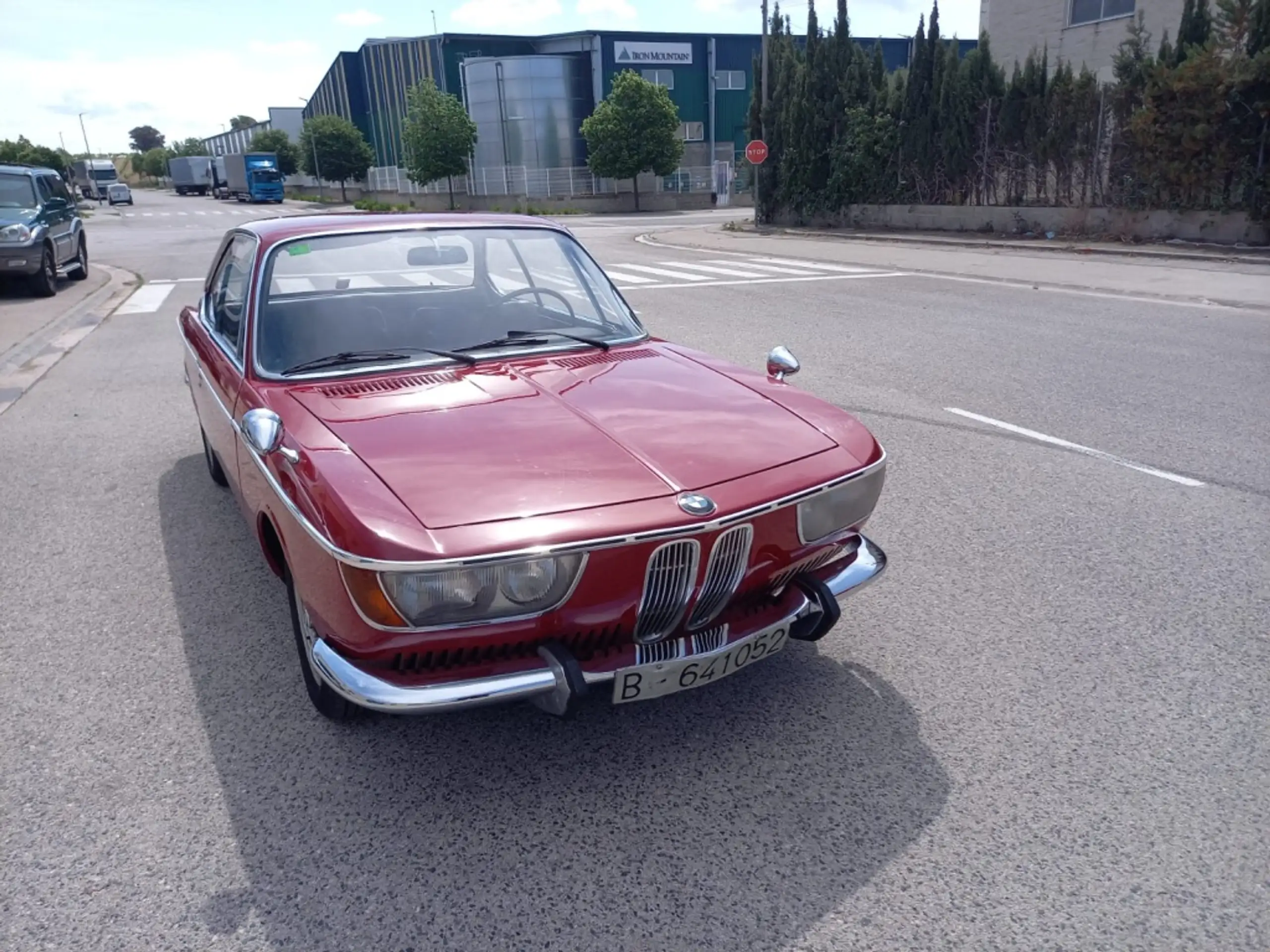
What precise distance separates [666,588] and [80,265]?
18.4m

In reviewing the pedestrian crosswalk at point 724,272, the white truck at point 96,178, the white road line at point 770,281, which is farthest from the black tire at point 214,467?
the white truck at point 96,178

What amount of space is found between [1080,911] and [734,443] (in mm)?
1598

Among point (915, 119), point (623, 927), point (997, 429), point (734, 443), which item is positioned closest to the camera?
point (623, 927)

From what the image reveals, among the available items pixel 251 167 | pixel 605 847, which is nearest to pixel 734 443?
pixel 605 847

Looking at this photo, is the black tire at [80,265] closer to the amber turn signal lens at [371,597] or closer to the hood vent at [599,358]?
the hood vent at [599,358]

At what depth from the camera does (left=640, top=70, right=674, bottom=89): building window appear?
58.8 m

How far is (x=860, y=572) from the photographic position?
11.1ft

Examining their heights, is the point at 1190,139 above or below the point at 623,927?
above

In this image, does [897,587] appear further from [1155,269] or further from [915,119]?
[915,119]

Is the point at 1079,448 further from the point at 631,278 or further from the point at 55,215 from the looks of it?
the point at 55,215

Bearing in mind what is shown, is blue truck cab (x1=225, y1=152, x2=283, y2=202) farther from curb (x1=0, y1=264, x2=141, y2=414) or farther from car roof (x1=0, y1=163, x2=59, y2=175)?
car roof (x1=0, y1=163, x2=59, y2=175)

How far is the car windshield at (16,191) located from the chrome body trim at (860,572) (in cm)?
1596

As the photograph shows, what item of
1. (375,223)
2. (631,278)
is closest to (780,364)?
(375,223)

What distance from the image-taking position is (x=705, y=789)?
116 inches
